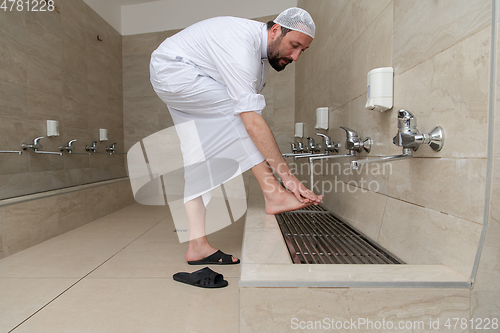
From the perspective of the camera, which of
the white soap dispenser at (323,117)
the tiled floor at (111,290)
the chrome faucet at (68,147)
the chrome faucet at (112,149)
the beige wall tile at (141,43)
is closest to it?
the tiled floor at (111,290)

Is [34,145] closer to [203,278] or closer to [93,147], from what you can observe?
[93,147]

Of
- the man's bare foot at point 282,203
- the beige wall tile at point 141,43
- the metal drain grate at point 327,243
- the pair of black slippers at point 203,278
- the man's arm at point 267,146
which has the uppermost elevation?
the beige wall tile at point 141,43

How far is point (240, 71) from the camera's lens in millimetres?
1189

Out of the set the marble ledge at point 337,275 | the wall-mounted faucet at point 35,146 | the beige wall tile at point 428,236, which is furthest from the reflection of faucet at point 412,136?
the wall-mounted faucet at point 35,146

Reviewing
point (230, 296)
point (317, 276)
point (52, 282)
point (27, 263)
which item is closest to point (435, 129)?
point (317, 276)

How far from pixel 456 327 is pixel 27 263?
1.86m

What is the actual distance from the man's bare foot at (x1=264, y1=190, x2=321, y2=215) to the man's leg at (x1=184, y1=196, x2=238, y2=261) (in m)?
0.33

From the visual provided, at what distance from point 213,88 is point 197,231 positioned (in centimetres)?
67

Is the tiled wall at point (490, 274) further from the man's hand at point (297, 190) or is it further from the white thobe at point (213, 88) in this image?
the white thobe at point (213, 88)

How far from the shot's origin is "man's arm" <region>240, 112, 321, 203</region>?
1204 millimetres

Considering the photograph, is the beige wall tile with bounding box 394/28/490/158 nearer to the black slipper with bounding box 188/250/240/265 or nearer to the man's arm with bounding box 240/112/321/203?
the man's arm with bounding box 240/112/321/203

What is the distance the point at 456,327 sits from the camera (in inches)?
26.4

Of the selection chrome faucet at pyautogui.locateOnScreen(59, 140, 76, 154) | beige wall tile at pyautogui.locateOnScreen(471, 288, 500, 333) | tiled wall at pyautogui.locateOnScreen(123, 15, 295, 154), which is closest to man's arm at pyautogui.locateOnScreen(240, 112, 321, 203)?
beige wall tile at pyautogui.locateOnScreen(471, 288, 500, 333)

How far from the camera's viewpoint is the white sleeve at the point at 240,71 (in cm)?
119
